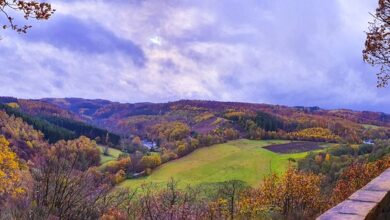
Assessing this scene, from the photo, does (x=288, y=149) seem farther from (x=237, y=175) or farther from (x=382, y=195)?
(x=382, y=195)

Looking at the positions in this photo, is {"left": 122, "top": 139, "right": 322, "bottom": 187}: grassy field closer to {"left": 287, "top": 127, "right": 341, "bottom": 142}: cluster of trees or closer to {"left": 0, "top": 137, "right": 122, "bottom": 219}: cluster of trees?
{"left": 287, "top": 127, "right": 341, "bottom": 142}: cluster of trees

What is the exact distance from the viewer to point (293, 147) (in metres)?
92.8

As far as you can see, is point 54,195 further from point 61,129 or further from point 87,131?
point 87,131

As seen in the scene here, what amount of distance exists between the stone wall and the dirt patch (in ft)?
273

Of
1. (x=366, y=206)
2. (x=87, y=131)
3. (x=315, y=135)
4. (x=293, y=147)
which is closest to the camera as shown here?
(x=366, y=206)

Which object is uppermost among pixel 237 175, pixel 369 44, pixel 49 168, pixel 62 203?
pixel 369 44

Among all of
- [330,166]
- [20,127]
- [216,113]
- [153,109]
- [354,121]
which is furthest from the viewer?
[153,109]

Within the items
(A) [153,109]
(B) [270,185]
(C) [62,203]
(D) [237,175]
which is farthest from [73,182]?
(A) [153,109]

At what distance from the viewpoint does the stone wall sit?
14.8 feet

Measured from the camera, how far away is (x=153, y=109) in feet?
614

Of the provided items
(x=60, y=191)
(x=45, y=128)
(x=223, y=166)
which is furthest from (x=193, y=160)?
(x=60, y=191)

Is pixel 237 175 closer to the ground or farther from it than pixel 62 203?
closer to the ground

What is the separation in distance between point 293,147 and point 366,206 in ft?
296

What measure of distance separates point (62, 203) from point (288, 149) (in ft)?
281
